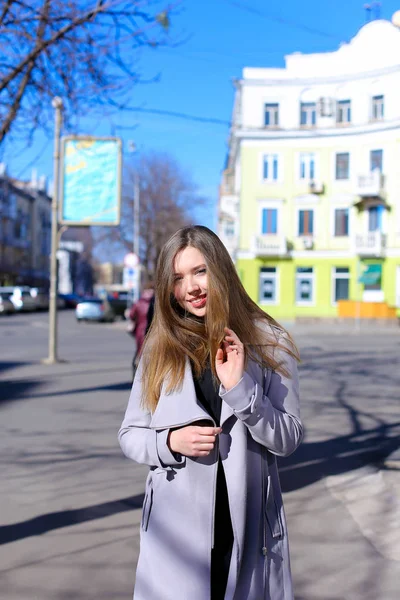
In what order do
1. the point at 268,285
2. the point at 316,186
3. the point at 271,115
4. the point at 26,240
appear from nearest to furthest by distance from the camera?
the point at 271,115 < the point at 316,186 < the point at 268,285 < the point at 26,240

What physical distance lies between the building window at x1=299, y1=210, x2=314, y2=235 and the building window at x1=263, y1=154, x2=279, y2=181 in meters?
2.58

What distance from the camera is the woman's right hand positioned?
206 centimetres

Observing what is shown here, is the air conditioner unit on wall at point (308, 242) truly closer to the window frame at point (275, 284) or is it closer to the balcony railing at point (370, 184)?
the window frame at point (275, 284)

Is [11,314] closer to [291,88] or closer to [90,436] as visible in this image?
[291,88]

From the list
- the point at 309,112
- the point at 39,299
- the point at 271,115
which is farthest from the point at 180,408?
the point at 39,299

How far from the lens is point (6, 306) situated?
50.0m

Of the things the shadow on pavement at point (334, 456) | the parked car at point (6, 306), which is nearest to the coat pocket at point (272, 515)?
the shadow on pavement at point (334, 456)

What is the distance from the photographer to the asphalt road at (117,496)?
3883 millimetres

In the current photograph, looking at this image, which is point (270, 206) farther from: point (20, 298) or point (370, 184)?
point (20, 298)

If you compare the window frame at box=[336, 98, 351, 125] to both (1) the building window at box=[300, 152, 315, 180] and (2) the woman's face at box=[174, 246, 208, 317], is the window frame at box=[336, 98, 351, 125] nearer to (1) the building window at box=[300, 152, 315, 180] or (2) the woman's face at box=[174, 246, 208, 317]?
(1) the building window at box=[300, 152, 315, 180]

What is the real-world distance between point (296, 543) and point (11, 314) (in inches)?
1923

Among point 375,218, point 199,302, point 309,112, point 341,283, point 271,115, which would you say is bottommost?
point 199,302

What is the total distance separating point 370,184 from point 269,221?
6.70m

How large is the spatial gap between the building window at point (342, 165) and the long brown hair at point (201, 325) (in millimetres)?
37438
